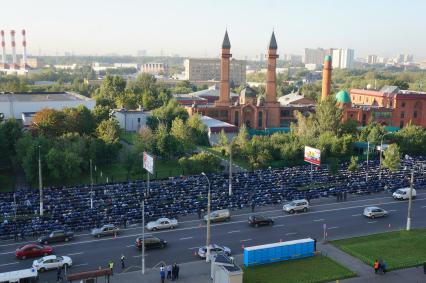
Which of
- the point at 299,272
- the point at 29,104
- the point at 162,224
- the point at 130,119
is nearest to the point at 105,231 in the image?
the point at 162,224

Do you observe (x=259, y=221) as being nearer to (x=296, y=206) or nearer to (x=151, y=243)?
(x=296, y=206)

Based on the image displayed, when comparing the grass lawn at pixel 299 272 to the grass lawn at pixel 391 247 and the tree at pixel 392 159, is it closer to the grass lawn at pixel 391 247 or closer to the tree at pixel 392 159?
the grass lawn at pixel 391 247

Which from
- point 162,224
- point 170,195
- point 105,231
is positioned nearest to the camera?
point 105,231

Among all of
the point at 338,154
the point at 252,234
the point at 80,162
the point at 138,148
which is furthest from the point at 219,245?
the point at 338,154

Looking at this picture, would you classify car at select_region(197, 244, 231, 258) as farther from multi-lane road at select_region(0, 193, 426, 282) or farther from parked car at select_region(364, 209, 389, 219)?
parked car at select_region(364, 209, 389, 219)

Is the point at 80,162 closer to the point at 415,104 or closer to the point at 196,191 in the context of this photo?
Result: the point at 196,191

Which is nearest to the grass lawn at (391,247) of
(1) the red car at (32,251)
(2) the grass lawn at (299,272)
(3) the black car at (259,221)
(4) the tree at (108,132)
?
(2) the grass lawn at (299,272)

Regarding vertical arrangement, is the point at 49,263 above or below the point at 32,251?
above
